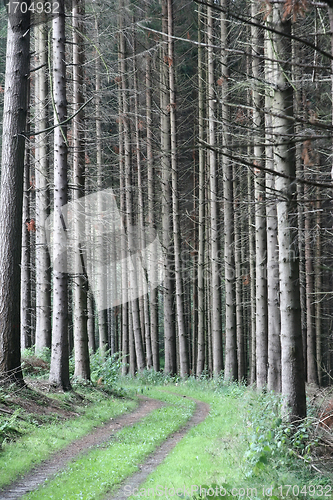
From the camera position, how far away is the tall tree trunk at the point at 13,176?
9.39m

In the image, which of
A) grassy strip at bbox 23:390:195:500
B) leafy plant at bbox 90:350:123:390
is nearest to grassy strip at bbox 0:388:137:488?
grassy strip at bbox 23:390:195:500

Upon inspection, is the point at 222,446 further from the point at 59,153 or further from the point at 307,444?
the point at 59,153

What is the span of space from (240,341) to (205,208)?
6.55 meters

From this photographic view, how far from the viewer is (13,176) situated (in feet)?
31.5

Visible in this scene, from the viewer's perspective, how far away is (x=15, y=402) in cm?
893

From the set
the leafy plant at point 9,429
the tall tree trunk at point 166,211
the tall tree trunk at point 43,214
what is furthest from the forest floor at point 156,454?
the tall tree trunk at point 166,211

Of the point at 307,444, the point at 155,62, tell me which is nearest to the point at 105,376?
the point at 307,444

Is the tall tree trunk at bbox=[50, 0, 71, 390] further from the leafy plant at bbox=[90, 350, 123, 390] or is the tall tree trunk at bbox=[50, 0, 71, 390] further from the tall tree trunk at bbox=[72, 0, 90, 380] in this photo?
the leafy plant at bbox=[90, 350, 123, 390]

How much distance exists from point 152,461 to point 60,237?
6344 mm

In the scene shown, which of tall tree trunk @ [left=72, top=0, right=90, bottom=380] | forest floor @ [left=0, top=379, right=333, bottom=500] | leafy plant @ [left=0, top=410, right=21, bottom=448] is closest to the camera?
forest floor @ [left=0, top=379, right=333, bottom=500]

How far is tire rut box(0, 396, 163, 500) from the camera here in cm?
568

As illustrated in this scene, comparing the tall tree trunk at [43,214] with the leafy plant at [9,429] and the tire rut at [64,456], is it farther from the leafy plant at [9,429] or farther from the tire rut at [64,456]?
the leafy plant at [9,429]

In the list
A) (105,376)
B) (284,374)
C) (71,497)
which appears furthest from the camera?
(105,376)

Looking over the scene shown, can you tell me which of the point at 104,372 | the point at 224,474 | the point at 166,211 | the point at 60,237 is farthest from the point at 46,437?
the point at 166,211
